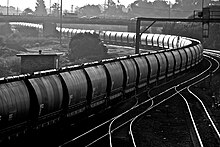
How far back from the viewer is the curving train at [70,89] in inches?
650

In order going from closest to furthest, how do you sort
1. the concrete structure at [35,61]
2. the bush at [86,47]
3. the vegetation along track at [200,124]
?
the vegetation along track at [200,124] → the concrete structure at [35,61] → the bush at [86,47]

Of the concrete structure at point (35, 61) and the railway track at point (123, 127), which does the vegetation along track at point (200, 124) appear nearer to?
the railway track at point (123, 127)

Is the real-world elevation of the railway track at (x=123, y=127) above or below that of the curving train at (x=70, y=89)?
below

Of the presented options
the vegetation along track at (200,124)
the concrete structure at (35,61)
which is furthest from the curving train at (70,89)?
the concrete structure at (35,61)

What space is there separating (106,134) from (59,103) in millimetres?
2734

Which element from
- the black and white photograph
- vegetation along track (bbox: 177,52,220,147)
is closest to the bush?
the black and white photograph

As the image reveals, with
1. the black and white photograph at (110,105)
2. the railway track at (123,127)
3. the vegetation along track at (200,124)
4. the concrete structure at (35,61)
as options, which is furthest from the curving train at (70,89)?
the concrete structure at (35,61)

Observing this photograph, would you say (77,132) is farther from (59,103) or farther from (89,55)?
(89,55)

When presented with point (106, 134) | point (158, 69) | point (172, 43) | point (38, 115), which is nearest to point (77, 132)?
point (106, 134)

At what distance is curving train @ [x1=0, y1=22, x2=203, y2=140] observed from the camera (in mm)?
16500

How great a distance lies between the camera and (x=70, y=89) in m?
20.4

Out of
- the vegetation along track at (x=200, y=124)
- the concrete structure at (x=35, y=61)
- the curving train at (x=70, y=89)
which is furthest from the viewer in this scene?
the concrete structure at (x=35, y=61)

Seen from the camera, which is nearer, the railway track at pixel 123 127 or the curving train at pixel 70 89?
the curving train at pixel 70 89

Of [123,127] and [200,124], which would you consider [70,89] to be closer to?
[123,127]
